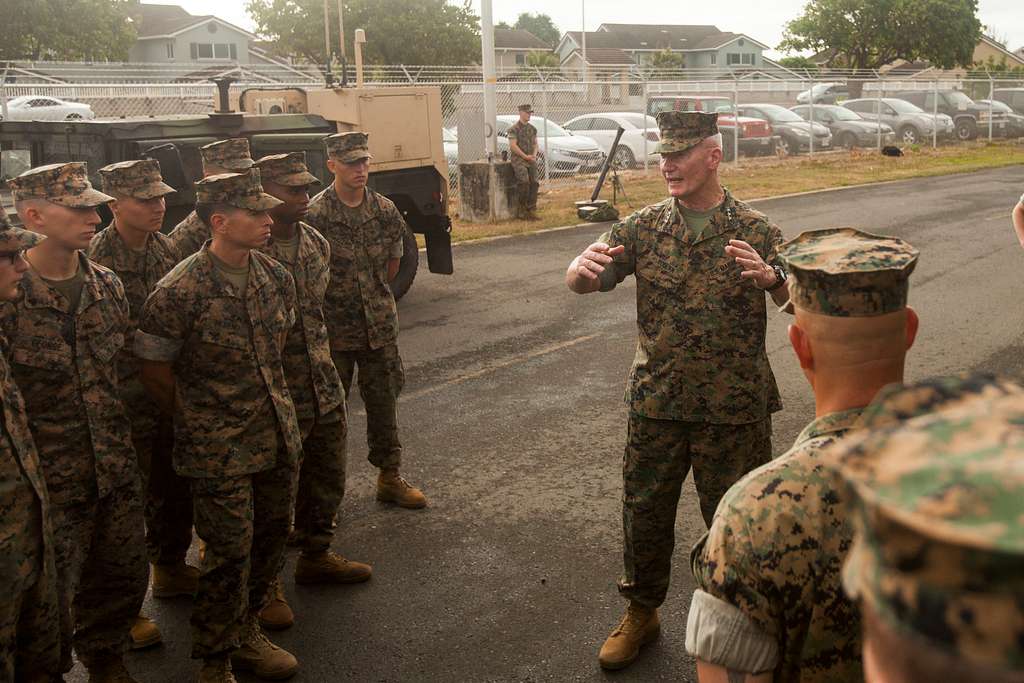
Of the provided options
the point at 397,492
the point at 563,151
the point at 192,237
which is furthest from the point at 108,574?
the point at 563,151

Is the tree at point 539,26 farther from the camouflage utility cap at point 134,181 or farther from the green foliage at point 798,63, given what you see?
the camouflage utility cap at point 134,181

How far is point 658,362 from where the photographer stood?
398cm

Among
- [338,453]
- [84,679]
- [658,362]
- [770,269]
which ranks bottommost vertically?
[84,679]

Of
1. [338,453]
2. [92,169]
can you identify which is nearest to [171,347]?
[338,453]

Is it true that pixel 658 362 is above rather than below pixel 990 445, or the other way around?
below

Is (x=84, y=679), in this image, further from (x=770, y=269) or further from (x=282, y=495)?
(x=770, y=269)

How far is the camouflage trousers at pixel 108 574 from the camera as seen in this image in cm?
391

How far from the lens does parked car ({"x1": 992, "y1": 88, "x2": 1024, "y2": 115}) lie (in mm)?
36688

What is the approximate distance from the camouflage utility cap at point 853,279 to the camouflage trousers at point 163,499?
3253mm

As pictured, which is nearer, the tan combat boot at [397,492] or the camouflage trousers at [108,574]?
the camouflage trousers at [108,574]

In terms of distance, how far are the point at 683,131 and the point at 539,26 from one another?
14653 centimetres

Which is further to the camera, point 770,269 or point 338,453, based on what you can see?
point 338,453

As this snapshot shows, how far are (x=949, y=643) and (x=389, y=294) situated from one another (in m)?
5.08

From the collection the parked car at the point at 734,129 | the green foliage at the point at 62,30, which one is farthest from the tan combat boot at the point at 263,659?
the green foliage at the point at 62,30
